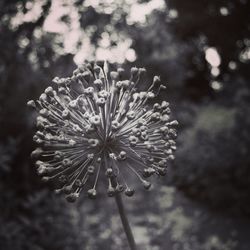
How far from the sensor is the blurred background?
570 cm

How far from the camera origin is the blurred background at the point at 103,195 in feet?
18.7

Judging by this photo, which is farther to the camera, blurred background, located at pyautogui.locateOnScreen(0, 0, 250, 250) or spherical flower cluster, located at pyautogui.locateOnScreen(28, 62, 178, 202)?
blurred background, located at pyautogui.locateOnScreen(0, 0, 250, 250)

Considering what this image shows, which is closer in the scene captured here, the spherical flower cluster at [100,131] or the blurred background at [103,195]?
the spherical flower cluster at [100,131]

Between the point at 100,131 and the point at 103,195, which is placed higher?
the point at 103,195

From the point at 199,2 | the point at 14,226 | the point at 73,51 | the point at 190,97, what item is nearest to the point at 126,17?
the point at 73,51

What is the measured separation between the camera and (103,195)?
32.6 feet

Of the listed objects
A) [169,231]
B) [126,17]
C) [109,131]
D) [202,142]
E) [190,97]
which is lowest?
[169,231]

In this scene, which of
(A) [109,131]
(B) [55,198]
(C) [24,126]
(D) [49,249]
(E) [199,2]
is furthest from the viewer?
(E) [199,2]

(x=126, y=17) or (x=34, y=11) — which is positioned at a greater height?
(x=126, y=17)

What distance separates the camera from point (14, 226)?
7125mm

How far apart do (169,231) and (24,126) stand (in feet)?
15.0

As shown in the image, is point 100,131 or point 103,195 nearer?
point 100,131

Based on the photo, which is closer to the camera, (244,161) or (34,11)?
(34,11)

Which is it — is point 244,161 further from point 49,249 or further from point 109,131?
point 109,131
